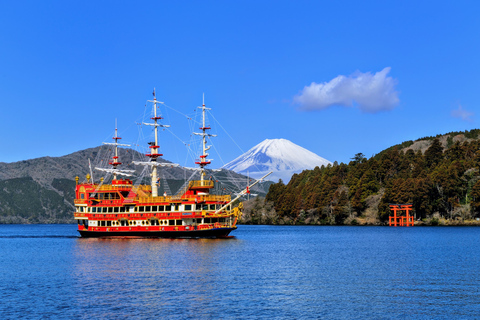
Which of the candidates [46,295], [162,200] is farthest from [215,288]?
[162,200]

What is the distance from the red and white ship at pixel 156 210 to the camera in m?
96.9

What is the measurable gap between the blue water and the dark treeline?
259 ft

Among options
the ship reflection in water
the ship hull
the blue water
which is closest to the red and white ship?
the ship hull

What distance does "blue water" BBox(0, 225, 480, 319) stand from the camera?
36.3 m

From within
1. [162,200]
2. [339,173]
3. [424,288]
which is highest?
[339,173]

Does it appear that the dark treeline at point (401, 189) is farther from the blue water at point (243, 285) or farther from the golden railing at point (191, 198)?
the blue water at point (243, 285)

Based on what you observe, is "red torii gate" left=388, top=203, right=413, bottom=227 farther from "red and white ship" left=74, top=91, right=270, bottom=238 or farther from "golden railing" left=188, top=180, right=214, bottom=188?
"golden railing" left=188, top=180, right=214, bottom=188

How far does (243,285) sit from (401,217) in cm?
11806

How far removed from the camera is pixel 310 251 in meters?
A: 77.4

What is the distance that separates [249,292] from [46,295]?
1543 centimetres

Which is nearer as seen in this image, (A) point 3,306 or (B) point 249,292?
(A) point 3,306

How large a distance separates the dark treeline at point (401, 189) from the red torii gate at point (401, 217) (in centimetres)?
182

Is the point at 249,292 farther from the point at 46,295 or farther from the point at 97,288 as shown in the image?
the point at 46,295

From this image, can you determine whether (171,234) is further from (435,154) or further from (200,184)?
(435,154)
